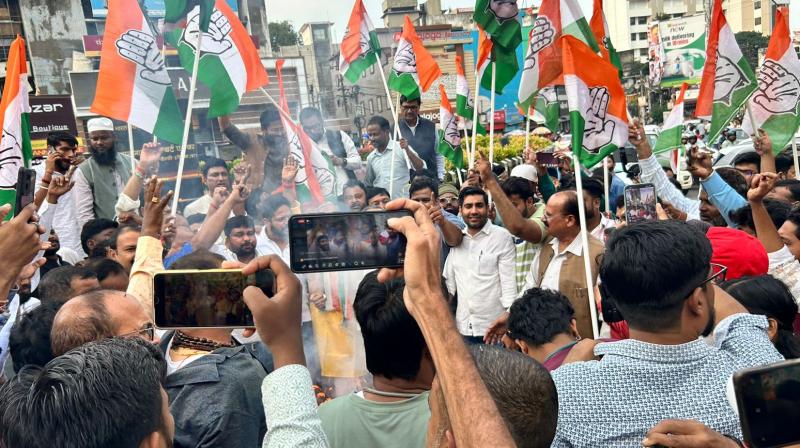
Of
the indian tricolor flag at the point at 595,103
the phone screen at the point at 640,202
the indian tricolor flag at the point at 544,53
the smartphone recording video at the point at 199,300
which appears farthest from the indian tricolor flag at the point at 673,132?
the smartphone recording video at the point at 199,300

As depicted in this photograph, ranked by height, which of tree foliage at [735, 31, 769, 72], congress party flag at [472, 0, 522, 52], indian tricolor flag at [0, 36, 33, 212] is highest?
tree foliage at [735, 31, 769, 72]

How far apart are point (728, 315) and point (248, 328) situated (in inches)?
61.6

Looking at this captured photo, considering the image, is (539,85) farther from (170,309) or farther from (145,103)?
(170,309)

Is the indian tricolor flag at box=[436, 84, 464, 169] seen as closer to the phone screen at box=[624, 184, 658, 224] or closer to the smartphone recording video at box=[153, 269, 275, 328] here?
the phone screen at box=[624, 184, 658, 224]

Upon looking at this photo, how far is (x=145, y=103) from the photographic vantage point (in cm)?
511

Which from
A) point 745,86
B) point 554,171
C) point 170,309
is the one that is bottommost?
point 554,171

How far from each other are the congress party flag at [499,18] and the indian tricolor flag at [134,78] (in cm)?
278

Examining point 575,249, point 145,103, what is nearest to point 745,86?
point 575,249

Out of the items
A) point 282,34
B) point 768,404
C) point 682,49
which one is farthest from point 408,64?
point 282,34

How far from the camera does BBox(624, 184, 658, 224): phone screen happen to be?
15.3ft

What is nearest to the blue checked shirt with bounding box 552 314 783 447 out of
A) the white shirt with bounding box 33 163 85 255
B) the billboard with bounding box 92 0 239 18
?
the white shirt with bounding box 33 163 85 255

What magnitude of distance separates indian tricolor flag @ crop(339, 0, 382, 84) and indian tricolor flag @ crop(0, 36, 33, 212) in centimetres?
405

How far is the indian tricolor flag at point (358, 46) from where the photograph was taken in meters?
7.90

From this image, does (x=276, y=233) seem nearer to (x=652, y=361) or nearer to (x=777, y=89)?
(x=652, y=361)
